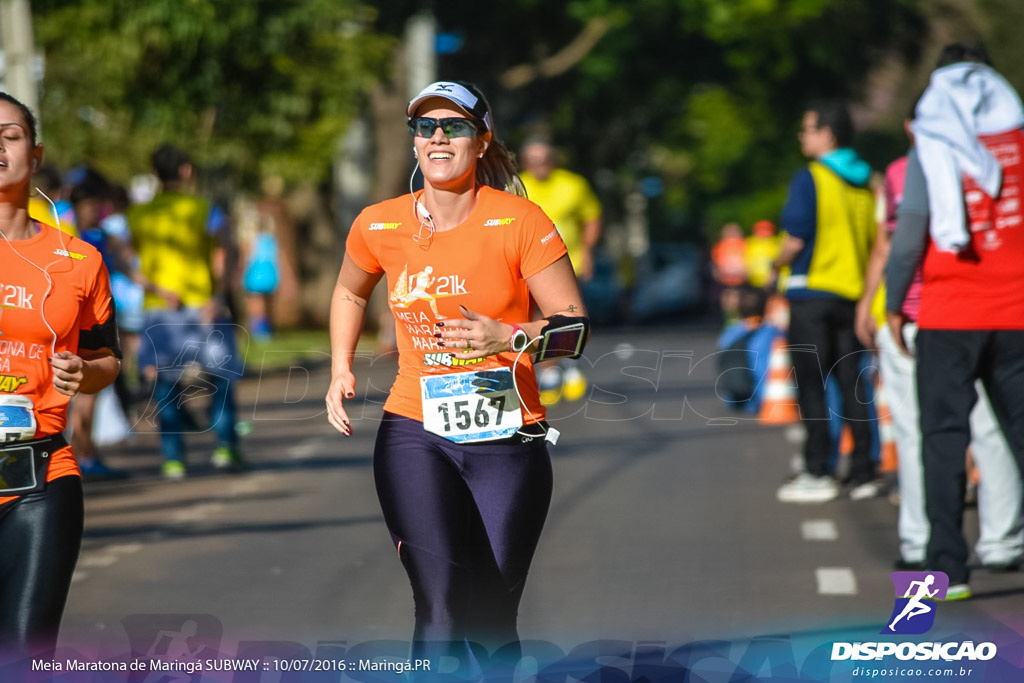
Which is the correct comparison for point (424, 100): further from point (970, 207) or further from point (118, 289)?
point (118, 289)

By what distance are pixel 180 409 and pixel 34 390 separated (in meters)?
7.25

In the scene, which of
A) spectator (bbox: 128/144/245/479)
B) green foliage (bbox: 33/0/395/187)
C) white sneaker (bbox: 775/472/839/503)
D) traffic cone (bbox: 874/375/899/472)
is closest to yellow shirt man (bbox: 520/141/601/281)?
traffic cone (bbox: 874/375/899/472)

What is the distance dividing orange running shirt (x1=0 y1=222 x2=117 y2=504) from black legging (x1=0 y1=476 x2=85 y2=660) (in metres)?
0.06

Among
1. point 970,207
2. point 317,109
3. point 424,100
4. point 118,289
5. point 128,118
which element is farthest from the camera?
point 317,109

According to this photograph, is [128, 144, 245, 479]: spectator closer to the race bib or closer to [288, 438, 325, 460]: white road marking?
[288, 438, 325, 460]: white road marking

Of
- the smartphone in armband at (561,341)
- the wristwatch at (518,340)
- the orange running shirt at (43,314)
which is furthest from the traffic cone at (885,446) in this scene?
the orange running shirt at (43,314)

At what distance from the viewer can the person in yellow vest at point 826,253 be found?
32.5 feet

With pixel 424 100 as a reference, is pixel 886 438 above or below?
below

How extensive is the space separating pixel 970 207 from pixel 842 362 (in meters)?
3.48

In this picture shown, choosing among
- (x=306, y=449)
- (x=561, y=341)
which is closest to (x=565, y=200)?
(x=306, y=449)

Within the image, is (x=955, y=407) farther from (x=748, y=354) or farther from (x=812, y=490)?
(x=748, y=354)

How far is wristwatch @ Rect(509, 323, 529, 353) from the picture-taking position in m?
4.63

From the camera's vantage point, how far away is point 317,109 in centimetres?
2273

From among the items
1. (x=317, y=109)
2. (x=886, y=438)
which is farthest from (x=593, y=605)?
(x=317, y=109)
